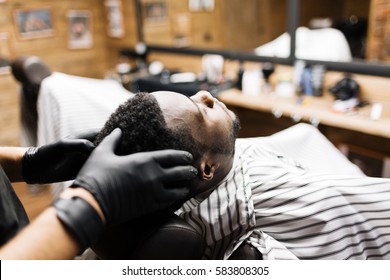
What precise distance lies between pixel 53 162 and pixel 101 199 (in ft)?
1.41

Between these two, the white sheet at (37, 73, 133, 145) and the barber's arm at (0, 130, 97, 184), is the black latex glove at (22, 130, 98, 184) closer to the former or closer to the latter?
the barber's arm at (0, 130, 97, 184)

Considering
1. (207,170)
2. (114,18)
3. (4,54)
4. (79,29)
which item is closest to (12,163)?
(207,170)

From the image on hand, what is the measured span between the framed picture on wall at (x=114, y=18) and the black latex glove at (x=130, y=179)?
3788mm

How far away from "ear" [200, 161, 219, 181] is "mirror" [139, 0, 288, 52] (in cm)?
286

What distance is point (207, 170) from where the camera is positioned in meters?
1.08

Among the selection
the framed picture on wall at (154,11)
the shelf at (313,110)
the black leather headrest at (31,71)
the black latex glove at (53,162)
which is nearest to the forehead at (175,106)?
the black latex glove at (53,162)

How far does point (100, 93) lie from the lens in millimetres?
2154

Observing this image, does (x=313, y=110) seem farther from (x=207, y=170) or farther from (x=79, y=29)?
(x=79, y=29)

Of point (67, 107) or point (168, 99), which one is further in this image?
point (67, 107)

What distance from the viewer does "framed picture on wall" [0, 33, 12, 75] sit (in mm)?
3628

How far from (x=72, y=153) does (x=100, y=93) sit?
3.75 feet

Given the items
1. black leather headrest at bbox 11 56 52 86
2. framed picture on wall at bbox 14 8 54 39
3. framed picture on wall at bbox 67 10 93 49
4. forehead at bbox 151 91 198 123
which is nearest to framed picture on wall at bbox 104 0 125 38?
framed picture on wall at bbox 67 10 93 49

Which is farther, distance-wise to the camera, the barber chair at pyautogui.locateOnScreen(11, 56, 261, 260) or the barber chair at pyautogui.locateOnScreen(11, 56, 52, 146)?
the barber chair at pyautogui.locateOnScreen(11, 56, 52, 146)

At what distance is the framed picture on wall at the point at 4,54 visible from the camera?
3.63m
